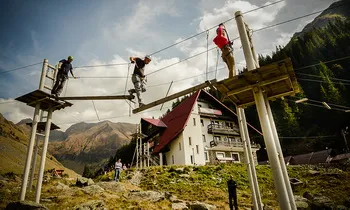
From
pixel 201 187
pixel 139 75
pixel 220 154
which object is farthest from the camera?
pixel 220 154

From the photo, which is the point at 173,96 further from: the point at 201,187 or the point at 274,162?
the point at 201,187

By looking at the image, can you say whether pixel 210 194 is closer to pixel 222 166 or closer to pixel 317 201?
pixel 317 201

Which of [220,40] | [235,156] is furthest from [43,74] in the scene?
[235,156]

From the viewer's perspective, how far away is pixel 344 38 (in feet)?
281

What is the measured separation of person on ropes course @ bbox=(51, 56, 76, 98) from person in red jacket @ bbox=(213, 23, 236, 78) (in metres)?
7.27

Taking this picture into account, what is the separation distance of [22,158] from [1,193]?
28264 millimetres

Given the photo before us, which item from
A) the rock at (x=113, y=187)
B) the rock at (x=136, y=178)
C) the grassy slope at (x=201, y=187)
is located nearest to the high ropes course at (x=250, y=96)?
the grassy slope at (x=201, y=187)

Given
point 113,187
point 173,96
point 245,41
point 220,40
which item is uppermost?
point 220,40

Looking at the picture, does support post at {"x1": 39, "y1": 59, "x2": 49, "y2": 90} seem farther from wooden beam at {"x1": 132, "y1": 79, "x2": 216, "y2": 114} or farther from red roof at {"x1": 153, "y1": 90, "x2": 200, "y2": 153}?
red roof at {"x1": 153, "y1": 90, "x2": 200, "y2": 153}

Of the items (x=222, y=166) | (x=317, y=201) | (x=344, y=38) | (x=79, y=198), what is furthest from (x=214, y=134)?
(x=344, y=38)

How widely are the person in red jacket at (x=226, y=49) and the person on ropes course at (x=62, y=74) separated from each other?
7.27 metres

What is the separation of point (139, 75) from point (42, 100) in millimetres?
4635

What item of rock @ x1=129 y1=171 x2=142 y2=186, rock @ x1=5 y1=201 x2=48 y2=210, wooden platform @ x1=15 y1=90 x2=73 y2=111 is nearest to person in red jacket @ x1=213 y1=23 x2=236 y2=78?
wooden platform @ x1=15 y1=90 x2=73 y2=111

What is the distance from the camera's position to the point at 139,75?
9.62 meters
